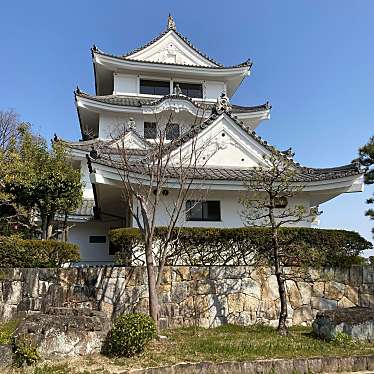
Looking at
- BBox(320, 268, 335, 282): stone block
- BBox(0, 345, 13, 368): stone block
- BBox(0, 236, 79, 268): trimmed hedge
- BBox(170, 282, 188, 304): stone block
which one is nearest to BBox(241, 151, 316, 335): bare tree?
BBox(320, 268, 335, 282): stone block

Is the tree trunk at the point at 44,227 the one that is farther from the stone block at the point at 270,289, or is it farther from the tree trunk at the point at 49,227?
the stone block at the point at 270,289

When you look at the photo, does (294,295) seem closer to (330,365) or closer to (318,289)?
(318,289)

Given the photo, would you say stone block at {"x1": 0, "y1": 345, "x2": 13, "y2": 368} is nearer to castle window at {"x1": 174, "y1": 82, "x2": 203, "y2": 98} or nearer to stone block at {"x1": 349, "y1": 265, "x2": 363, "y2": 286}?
stone block at {"x1": 349, "y1": 265, "x2": 363, "y2": 286}

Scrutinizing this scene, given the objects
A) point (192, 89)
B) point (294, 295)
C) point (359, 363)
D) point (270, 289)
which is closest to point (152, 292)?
point (270, 289)

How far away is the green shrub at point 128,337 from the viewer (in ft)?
23.9

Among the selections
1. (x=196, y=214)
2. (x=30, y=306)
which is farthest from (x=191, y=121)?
(x=30, y=306)

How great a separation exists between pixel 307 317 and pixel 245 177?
484 cm

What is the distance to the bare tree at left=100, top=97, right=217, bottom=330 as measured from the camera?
960cm

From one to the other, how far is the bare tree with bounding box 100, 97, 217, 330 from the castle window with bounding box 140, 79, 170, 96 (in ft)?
36.5

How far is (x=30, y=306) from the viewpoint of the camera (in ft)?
31.2

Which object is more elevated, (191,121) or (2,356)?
(191,121)

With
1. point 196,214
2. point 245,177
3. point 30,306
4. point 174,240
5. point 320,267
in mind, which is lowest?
point 30,306

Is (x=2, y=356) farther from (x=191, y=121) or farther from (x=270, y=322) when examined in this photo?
(x=191, y=121)

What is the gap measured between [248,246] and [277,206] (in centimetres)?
333
